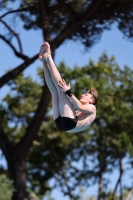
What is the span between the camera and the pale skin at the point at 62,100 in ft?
16.6

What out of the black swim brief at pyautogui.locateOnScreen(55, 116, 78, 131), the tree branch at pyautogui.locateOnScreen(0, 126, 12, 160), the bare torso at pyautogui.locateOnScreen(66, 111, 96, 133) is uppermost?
the black swim brief at pyautogui.locateOnScreen(55, 116, 78, 131)

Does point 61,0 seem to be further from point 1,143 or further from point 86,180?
point 86,180

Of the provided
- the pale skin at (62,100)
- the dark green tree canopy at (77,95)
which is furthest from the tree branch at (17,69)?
the pale skin at (62,100)

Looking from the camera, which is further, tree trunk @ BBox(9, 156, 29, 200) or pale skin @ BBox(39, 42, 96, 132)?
tree trunk @ BBox(9, 156, 29, 200)

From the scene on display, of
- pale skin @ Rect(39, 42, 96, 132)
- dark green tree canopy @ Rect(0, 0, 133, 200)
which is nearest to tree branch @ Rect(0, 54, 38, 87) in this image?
dark green tree canopy @ Rect(0, 0, 133, 200)

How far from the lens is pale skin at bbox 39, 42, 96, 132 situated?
5.05 m

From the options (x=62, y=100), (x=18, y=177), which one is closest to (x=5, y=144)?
(x=18, y=177)

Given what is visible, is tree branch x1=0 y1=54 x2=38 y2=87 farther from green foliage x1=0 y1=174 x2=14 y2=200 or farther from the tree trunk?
green foliage x1=0 y1=174 x2=14 y2=200

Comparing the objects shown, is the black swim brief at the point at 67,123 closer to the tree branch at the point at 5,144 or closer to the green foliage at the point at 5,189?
the green foliage at the point at 5,189

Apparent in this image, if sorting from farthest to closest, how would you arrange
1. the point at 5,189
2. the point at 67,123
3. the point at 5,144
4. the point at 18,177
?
the point at 5,144
the point at 18,177
the point at 5,189
the point at 67,123

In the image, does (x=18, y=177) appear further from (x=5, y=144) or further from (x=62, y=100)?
(x=62, y=100)

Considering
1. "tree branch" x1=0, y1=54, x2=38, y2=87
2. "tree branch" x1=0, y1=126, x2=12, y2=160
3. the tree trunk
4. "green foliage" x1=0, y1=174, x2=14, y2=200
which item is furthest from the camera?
"tree branch" x1=0, y1=126, x2=12, y2=160

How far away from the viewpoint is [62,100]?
16.6 feet

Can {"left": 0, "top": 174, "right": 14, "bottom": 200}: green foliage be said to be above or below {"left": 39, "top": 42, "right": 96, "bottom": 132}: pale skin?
below
